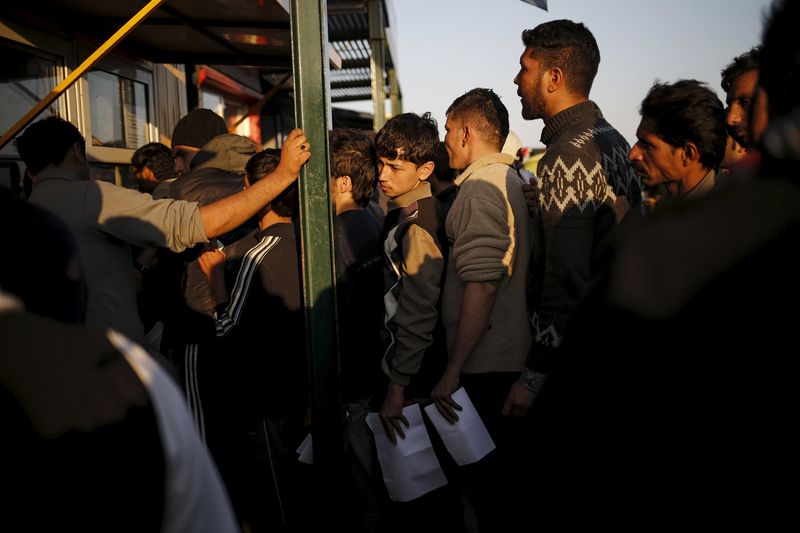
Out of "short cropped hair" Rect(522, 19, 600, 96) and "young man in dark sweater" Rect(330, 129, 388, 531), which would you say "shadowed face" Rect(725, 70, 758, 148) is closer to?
"short cropped hair" Rect(522, 19, 600, 96)

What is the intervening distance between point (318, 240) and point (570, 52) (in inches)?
47.9

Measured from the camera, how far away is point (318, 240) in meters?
2.12

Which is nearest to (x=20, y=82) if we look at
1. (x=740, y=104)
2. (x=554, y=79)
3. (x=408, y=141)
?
(x=408, y=141)

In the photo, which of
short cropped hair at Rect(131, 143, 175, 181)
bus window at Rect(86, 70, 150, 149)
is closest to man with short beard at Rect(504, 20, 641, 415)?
short cropped hair at Rect(131, 143, 175, 181)

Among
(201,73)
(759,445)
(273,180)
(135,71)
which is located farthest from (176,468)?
(201,73)

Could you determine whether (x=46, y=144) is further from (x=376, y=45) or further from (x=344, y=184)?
(x=376, y=45)

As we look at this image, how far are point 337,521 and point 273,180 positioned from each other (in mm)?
1337

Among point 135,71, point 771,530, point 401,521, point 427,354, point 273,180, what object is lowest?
point 401,521

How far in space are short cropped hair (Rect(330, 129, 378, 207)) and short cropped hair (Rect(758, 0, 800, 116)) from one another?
207 cm

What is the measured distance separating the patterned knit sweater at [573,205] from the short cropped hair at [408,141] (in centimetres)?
57

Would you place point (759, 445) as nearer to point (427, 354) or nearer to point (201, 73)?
point (427, 354)

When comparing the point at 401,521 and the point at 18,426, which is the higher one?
the point at 18,426

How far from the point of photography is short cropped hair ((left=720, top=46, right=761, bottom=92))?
2.67 m

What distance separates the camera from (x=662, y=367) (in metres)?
0.68
